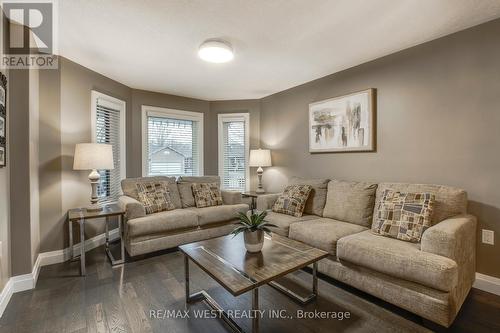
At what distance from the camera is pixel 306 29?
87.7 inches

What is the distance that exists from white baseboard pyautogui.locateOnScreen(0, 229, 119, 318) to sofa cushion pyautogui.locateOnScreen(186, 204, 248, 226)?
1312mm

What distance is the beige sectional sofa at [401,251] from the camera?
1.65 meters

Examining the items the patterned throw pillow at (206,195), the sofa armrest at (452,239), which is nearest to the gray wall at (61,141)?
the patterned throw pillow at (206,195)

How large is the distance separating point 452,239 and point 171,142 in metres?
4.06

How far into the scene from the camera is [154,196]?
326 cm

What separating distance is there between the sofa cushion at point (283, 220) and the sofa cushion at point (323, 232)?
0.08 meters

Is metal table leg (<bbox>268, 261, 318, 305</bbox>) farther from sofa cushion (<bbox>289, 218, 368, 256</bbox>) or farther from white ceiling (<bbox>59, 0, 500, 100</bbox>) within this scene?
white ceiling (<bbox>59, 0, 500, 100</bbox>)

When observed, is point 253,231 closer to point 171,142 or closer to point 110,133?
point 110,133

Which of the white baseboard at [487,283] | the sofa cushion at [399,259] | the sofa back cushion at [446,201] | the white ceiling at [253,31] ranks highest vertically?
the white ceiling at [253,31]

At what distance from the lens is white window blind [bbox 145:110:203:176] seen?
4.25 m

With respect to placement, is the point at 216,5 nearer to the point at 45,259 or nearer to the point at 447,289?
the point at 447,289

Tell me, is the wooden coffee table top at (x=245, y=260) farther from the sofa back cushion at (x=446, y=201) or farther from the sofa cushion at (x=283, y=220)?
the sofa back cushion at (x=446, y=201)

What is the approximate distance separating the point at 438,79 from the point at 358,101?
2.68ft

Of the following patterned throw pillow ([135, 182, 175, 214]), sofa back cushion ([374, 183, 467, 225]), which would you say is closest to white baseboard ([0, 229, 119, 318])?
patterned throw pillow ([135, 182, 175, 214])
